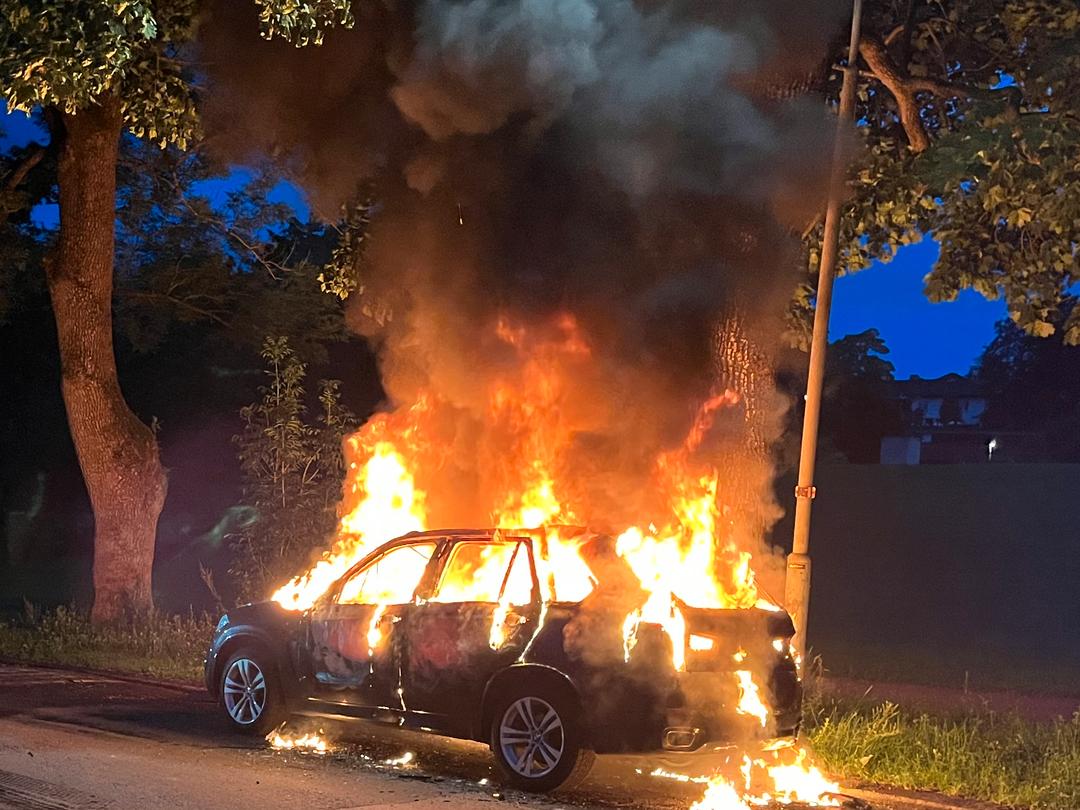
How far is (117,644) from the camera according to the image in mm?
13625

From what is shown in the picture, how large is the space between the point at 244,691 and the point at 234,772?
1333 mm

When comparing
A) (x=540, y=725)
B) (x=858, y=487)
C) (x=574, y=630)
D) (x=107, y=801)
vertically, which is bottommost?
(x=107, y=801)

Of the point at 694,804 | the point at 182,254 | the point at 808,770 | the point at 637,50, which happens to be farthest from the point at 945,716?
the point at 182,254

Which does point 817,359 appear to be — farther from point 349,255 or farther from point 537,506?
point 349,255

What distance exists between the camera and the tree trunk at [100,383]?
14.8 meters

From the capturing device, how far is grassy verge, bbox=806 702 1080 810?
7452mm

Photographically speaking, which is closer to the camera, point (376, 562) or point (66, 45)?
point (376, 562)

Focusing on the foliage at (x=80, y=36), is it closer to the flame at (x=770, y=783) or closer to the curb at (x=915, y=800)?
the flame at (x=770, y=783)

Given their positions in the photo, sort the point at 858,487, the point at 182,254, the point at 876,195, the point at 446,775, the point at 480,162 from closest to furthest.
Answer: the point at 446,775 < the point at 480,162 < the point at 876,195 < the point at 858,487 < the point at 182,254

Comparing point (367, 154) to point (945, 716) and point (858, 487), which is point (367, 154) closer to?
point (945, 716)

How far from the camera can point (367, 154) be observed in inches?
456

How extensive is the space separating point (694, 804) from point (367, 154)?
6.62 meters

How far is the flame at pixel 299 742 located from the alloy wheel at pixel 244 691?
20 cm

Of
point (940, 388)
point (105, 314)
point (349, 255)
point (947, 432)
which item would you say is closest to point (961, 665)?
point (349, 255)
